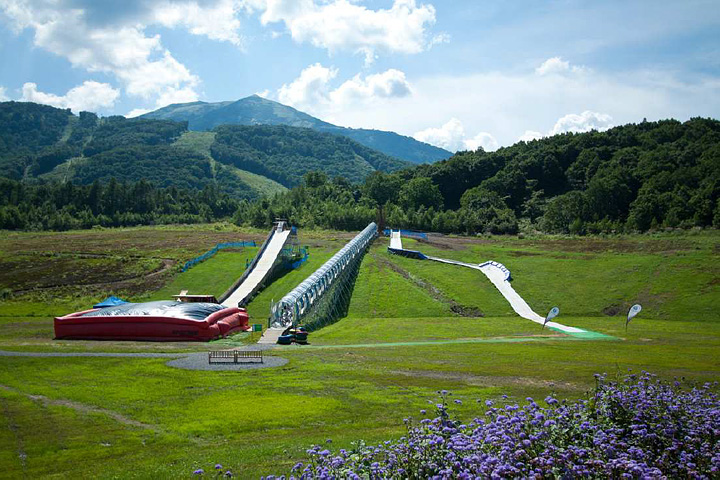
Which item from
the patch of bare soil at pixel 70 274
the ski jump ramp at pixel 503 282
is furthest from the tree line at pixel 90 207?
the ski jump ramp at pixel 503 282

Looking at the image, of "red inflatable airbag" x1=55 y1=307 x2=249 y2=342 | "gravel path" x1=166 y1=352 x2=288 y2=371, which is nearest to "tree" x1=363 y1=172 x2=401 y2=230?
→ "red inflatable airbag" x1=55 y1=307 x2=249 y2=342

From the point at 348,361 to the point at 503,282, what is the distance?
37.7 meters

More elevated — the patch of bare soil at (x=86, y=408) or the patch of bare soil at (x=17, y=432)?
the patch of bare soil at (x=17, y=432)

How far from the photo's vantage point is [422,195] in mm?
138625

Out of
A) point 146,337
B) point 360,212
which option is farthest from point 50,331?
point 360,212

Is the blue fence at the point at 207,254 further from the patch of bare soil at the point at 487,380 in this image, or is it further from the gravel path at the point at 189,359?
the patch of bare soil at the point at 487,380

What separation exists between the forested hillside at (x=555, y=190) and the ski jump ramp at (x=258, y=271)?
43.7m

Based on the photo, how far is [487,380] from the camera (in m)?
22.9

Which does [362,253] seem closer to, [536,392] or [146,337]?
[146,337]

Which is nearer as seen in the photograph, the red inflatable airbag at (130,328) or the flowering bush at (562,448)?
the flowering bush at (562,448)

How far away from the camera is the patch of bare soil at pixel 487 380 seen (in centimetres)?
2167

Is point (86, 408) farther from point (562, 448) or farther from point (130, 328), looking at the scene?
point (130, 328)

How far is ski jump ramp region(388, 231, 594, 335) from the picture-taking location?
4503 cm

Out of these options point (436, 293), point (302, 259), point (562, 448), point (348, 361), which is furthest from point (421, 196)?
point (562, 448)
